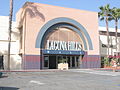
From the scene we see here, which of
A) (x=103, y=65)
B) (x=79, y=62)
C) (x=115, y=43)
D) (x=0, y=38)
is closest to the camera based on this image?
(x=0, y=38)

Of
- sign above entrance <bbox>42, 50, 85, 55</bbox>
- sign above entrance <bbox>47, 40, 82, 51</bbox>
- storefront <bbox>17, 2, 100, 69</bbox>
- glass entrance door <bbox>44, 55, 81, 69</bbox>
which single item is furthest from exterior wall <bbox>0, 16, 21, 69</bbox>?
sign above entrance <bbox>47, 40, 82, 51</bbox>

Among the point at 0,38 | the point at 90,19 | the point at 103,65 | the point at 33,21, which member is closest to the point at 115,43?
the point at 103,65

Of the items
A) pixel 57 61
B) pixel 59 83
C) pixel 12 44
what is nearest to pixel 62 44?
pixel 57 61

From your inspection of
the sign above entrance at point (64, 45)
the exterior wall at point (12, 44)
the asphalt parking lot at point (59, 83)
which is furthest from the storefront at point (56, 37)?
the asphalt parking lot at point (59, 83)

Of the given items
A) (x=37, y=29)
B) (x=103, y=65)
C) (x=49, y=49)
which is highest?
(x=37, y=29)

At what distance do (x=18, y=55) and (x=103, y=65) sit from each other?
1735 cm

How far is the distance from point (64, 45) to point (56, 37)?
191 cm

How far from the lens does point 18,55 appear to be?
34.8 metres

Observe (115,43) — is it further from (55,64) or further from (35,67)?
(35,67)

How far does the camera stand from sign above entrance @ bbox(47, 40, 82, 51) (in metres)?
34.0

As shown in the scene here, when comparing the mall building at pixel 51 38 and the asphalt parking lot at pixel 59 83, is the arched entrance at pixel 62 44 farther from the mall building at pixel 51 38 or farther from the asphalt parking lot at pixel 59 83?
the asphalt parking lot at pixel 59 83

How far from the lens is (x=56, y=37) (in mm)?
34875

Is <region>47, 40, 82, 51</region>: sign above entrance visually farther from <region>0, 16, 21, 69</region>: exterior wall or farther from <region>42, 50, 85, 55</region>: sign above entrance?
<region>0, 16, 21, 69</region>: exterior wall

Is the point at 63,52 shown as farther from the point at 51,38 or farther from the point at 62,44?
the point at 51,38
